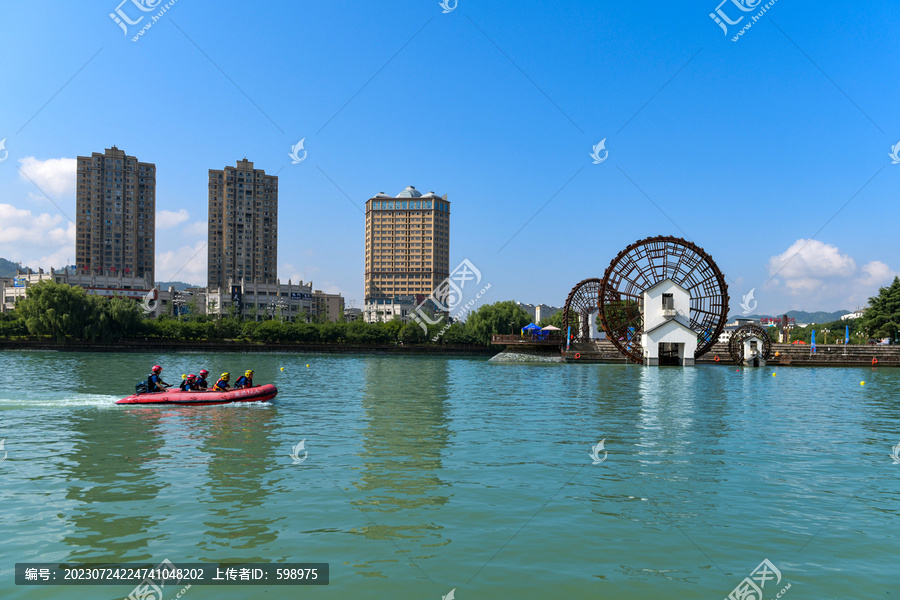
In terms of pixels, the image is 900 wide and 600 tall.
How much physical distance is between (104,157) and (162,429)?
18859 cm

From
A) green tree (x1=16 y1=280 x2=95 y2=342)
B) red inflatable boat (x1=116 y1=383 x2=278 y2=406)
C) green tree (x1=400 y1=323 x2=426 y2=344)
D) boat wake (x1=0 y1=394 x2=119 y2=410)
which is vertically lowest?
boat wake (x1=0 y1=394 x2=119 y2=410)

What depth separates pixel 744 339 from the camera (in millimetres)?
72125

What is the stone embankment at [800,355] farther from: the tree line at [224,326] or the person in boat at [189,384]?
the person in boat at [189,384]

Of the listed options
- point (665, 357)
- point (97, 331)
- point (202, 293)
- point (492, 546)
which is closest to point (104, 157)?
point (202, 293)

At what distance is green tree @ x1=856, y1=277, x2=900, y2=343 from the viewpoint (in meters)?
86.1

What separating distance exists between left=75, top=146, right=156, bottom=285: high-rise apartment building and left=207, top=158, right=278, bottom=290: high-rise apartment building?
17.8 m

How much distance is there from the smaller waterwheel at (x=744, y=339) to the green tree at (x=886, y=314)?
2594cm

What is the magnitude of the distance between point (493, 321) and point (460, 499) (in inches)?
3887

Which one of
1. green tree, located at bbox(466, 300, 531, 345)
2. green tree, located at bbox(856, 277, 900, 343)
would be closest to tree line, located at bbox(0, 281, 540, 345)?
green tree, located at bbox(466, 300, 531, 345)

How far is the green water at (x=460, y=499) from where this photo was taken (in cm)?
951

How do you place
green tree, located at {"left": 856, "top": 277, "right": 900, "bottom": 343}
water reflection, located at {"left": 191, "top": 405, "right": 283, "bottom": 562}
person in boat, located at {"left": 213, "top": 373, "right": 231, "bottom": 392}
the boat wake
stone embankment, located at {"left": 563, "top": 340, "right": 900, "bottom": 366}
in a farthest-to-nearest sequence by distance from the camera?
1. green tree, located at {"left": 856, "top": 277, "right": 900, "bottom": 343}
2. stone embankment, located at {"left": 563, "top": 340, "right": 900, "bottom": 366}
3. person in boat, located at {"left": 213, "top": 373, "right": 231, "bottom": 392}
4. the boat wake
5. water reflection, located at {"left": 191, "top": 405, "right": 283, "bottom": 562}

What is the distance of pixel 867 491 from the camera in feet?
47.5

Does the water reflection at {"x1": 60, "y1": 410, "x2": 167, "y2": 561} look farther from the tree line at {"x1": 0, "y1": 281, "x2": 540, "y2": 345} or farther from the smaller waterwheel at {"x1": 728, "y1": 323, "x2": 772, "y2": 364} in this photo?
the tree line at {"x1": 0, "y1": 281, "x2": 540, "y2": 345}

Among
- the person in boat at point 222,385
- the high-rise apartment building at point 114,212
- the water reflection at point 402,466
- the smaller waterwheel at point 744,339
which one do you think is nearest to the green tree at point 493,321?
the smaller waterwheel at point 744,339
